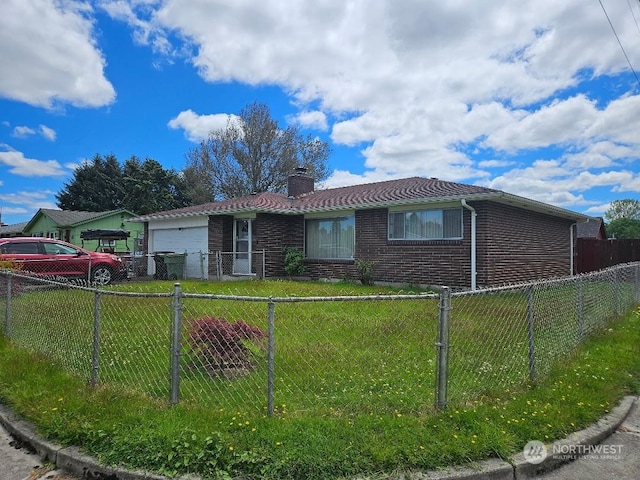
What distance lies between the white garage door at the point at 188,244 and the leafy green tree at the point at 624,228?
5749 cm

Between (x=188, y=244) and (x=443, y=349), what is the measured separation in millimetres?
15491

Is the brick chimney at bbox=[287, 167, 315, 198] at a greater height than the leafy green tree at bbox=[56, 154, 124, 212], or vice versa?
the leafy green tree at bbox=[56, 154, 124, 212]

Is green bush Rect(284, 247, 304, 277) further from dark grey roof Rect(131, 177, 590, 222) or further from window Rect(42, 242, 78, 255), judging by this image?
window Rect(42, 242, 78, 255)

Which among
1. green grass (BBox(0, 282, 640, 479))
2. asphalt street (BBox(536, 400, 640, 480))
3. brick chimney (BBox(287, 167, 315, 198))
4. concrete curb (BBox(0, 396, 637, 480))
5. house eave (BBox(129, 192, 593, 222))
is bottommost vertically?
asphalt street (BBox(536, 400, 640, 480))

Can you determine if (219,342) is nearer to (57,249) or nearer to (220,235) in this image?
(57,249)

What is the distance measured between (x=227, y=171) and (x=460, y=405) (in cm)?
3480

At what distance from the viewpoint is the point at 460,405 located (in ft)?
12.5

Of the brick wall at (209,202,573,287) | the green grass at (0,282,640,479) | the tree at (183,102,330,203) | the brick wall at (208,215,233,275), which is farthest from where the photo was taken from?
the tree at (183,102,330,203)

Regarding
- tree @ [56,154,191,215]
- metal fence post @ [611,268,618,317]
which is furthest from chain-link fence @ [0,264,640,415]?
tree @ [56,154,191,215]

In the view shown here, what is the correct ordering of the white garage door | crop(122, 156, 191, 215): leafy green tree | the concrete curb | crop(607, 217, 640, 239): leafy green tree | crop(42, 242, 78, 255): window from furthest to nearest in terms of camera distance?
crop(607, 217, 640, 239): leafy green tree → crop(122, 156, 191, 215): leafy green tree → the white garage door → crop(42, 242, 78, 255): window → the concrete curb

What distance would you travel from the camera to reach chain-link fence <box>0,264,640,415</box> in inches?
151

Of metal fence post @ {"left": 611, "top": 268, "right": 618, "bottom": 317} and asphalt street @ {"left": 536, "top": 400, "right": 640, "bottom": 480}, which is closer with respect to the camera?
asphalt street @ {"left": 536, "top": 400, "right": 640, "bottom": 480}

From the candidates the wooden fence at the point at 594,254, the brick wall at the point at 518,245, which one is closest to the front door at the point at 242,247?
the brick wall at the point at 518,245

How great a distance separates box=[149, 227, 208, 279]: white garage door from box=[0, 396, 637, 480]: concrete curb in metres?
12.2
